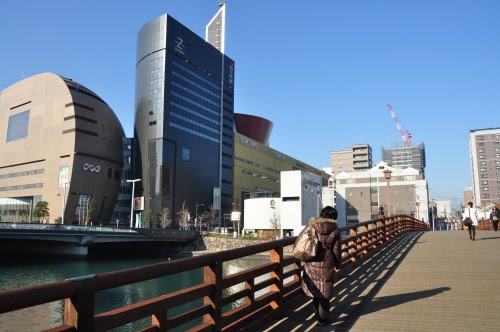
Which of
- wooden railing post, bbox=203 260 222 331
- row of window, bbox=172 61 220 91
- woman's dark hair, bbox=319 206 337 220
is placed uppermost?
row of window, bbox=172 61 220 91

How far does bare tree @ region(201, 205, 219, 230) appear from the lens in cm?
10282

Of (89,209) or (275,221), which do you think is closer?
(89,209)

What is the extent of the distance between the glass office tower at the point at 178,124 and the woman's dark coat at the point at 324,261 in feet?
309

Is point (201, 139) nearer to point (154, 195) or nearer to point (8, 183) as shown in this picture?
point (154, 195)

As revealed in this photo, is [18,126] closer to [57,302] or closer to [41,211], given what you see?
[41,211]

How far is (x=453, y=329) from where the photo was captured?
564 centimetres

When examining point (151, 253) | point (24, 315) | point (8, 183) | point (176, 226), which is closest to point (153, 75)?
point (176, 226)

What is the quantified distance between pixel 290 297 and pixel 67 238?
49.7 m

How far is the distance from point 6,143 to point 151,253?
218ft

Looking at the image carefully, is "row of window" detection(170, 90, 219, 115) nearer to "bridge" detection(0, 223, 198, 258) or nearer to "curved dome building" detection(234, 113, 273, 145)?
"curved dome building" detection(234, 113, 273, 145)

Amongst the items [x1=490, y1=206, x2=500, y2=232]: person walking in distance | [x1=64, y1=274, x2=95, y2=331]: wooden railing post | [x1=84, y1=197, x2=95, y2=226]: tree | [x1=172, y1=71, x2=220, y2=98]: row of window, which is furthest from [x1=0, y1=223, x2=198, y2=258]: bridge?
[x1=172, y1=71, x2=220, y2=98]: row of window

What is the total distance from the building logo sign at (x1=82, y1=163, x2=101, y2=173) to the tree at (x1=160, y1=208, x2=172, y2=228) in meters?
17.5

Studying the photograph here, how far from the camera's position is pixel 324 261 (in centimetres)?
602

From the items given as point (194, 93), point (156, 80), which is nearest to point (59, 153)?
point (156, 80)
